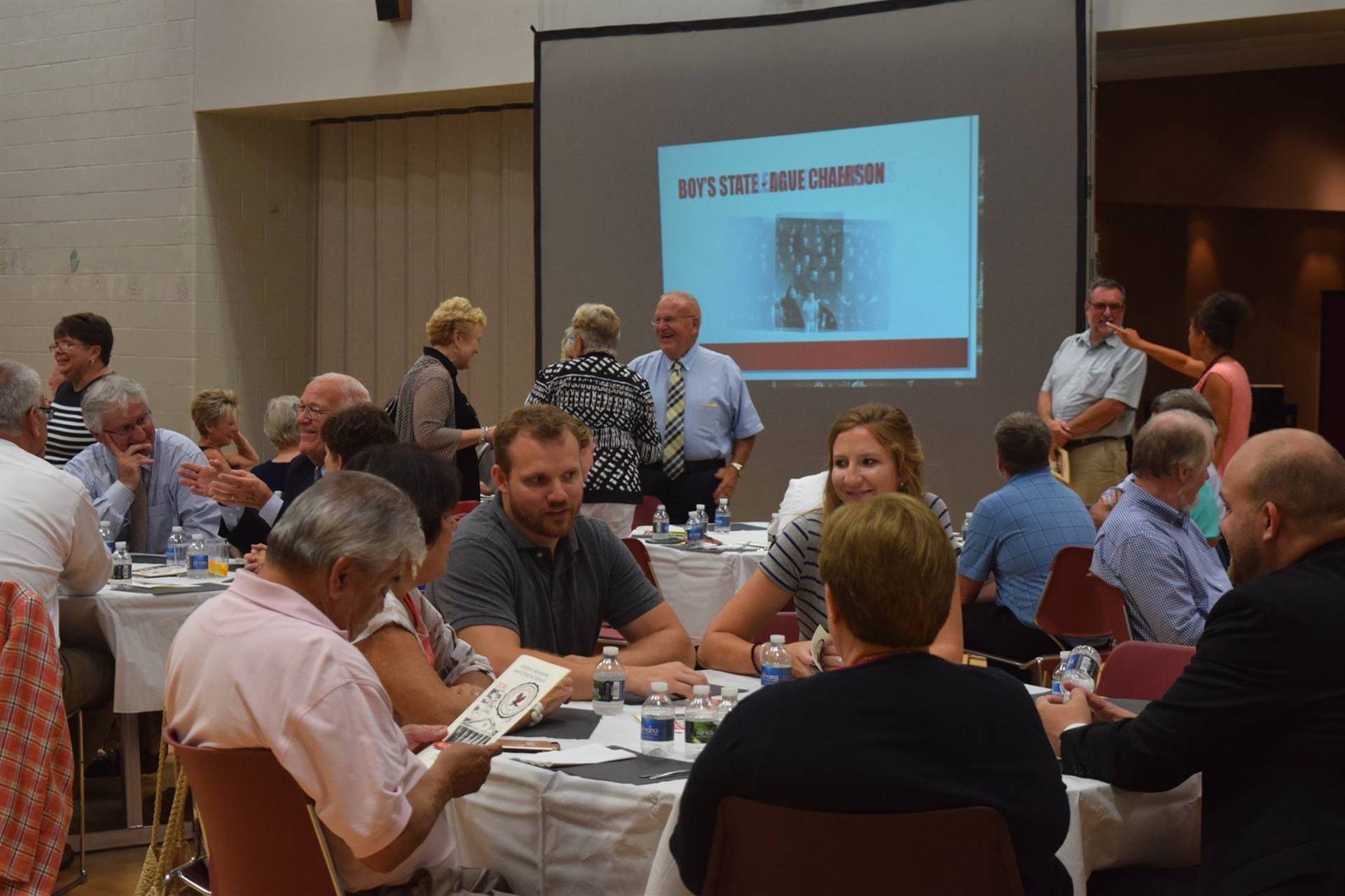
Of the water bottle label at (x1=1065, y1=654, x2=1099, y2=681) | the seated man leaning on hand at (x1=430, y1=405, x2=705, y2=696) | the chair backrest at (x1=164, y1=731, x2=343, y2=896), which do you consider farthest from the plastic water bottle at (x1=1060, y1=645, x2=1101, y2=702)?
the chair backrest at (x1=164, y1=731, x2=343, y2=896)

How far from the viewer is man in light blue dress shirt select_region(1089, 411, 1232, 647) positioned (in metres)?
3.97

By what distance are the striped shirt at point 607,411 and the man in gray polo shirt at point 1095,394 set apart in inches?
86.7

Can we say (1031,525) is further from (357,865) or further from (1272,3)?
(1272,3)

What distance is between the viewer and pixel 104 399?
16.5 ft

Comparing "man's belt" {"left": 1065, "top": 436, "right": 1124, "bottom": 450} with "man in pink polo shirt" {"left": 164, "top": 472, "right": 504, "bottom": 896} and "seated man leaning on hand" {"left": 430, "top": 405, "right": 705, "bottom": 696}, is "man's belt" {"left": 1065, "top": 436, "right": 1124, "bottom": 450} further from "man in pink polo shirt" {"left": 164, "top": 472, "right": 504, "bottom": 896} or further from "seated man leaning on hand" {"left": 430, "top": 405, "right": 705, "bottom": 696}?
"man in pink polo shirt" {"left": 164, "top": 472, "right": 504, "bottom": 896}

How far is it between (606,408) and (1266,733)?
4392 millimetres

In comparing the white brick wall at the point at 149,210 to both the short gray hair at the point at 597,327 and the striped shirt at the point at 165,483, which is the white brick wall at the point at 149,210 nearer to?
the short gray hair at the point at 597,327

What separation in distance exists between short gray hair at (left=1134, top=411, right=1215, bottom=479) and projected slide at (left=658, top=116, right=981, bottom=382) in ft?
12.4

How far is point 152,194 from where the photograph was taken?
34.5 feet

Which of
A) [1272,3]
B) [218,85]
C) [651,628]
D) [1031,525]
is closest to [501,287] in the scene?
[218,85]

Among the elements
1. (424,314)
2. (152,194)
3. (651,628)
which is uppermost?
(152,194)

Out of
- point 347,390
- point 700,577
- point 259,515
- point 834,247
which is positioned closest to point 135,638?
point 259,515

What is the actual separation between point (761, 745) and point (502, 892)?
740 millimetres

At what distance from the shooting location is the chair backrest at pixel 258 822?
2.09 metres
